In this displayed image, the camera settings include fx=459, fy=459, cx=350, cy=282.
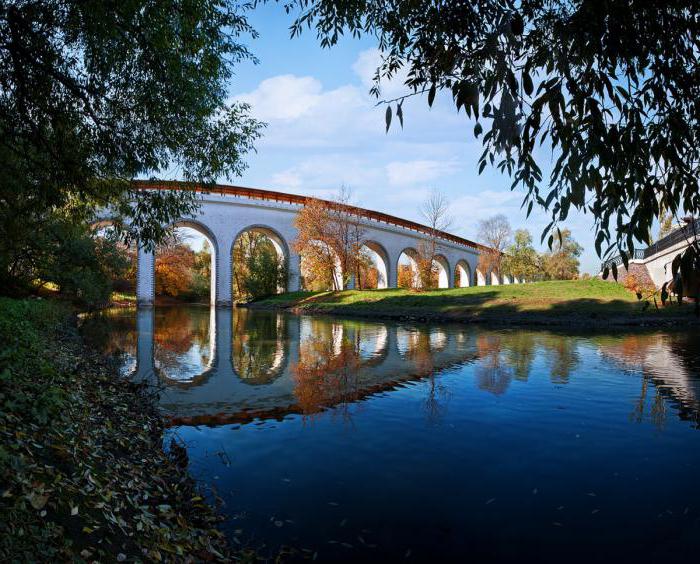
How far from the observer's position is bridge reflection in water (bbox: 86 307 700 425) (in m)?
5.98

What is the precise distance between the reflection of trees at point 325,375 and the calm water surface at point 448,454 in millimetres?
52

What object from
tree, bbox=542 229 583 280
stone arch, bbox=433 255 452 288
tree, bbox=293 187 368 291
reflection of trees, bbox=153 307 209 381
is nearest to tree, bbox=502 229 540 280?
tree, bbox=542 229 583 280

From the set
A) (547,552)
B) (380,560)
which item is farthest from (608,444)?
(380,560)

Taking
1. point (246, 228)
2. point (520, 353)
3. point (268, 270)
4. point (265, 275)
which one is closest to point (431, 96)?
point (520, 353)

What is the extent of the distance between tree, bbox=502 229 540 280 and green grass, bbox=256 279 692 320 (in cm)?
3299

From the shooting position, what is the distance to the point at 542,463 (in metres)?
4.01

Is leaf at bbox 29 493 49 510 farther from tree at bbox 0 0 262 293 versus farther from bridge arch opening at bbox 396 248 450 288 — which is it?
bridge arch opening at bbox 396 248 450 288

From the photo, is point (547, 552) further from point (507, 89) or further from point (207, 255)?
point (207, 255)

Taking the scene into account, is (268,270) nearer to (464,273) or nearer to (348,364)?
(348,364)

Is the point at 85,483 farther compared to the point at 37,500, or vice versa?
the point at 85,483

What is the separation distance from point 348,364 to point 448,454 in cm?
500

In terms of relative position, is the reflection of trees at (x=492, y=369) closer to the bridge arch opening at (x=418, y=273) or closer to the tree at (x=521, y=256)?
the bridge arch opening at (x=418, y=273)

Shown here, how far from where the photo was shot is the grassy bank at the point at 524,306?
18.0m

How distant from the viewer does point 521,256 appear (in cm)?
5834
